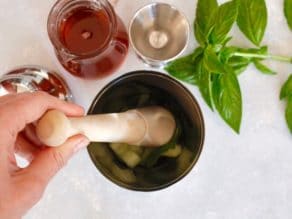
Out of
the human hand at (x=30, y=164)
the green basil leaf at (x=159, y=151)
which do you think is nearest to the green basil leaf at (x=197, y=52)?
the green basil leaf at (x=159, y=151)

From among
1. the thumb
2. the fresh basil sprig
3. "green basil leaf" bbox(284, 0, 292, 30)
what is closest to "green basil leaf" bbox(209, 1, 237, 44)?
the fresh basil sprig

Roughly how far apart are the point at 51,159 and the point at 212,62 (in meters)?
0.24

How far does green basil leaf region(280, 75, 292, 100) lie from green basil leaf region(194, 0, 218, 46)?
0.13m

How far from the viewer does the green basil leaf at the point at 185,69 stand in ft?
2.41

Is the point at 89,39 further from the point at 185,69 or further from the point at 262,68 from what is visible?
the point at 262,68

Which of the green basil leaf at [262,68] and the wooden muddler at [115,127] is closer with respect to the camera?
the wooden muddler at [115,127]

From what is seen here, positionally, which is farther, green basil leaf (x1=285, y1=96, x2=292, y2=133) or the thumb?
green basil leaf (x1=285, y1=96, x2=292, y2=133)

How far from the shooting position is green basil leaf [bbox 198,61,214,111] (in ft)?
2.31

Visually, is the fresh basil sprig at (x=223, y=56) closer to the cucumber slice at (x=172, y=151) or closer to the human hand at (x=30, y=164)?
the cucumber slice at (x=172, y=151)

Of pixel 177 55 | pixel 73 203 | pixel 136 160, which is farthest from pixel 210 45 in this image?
pixel 73 203

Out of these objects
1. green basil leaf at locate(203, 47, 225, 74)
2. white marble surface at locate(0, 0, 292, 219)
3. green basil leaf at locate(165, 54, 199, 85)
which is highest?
green basil leaf at locate(203, 47, 225, 74)

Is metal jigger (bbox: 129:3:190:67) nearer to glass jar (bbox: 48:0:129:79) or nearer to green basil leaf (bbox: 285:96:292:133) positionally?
glass jar (bbox: 48:0:129:79)

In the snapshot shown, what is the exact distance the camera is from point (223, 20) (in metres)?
0.69

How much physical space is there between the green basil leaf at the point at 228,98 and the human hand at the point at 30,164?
21cm
